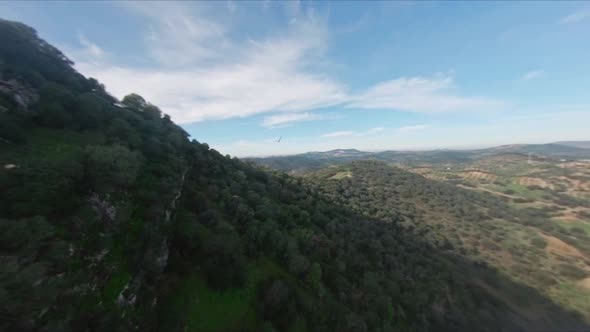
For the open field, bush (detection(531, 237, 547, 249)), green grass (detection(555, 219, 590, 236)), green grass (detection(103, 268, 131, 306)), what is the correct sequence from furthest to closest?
1. green grass (detection(555, 219, 590, 236))
2. bush (detection(531, 237, 547, 249))
3. the open field
4. green grass (detection(103, 268, 131, 306))

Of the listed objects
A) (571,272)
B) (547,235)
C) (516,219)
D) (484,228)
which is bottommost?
(571,272)

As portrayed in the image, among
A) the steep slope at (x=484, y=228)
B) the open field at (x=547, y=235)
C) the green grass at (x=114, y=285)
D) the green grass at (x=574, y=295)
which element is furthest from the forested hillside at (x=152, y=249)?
the steep slope at (x=484, y=228)

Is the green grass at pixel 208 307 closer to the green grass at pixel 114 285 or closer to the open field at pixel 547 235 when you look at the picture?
the green grass at pixel 114 285

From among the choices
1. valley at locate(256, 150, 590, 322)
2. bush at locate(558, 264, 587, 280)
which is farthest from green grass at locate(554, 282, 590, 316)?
bush at locate(558, 264, 587, 280)

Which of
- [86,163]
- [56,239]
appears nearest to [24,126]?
[86,163]

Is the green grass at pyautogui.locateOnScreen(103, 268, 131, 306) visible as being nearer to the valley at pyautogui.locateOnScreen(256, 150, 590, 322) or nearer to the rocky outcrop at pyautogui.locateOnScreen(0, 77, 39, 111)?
the rocky outcrop at pyautogui.locateOnScreen(0, 77, 39, 111)

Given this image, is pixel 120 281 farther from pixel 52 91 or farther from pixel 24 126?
pixel 52 91

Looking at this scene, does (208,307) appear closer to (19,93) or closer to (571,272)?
(19,93)

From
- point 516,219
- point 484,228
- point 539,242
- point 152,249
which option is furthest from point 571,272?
point 152,249

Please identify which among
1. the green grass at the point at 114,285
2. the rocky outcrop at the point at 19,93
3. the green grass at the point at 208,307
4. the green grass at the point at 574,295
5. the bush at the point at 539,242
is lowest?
the green grass at the point at 574,295
